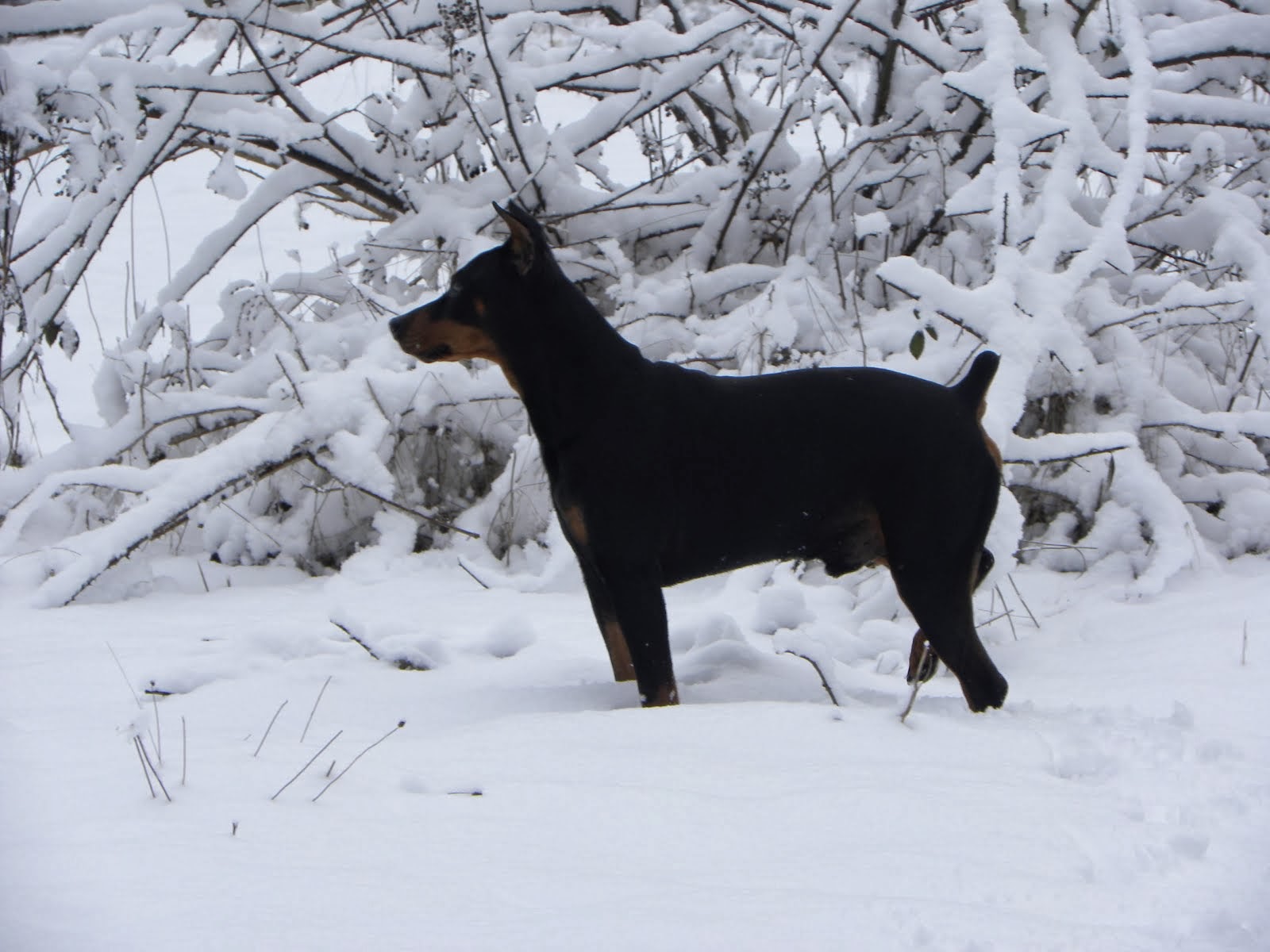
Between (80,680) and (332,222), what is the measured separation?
8589mm

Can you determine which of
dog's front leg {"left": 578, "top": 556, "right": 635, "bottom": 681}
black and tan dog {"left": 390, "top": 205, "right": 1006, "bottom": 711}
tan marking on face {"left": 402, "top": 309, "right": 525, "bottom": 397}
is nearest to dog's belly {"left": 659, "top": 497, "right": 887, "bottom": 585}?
black and tan dog {"left": 390, "top": 205, "right": 1006, "bottom": 711}

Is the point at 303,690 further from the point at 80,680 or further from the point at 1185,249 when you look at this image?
the point at 1185,249

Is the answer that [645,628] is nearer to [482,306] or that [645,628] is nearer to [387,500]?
[482,306]

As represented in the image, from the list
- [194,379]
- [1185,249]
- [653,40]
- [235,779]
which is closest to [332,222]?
[194,379]

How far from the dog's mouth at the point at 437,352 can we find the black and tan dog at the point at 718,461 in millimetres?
18

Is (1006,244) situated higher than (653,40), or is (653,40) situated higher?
(653,40)

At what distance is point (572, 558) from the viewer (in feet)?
12.7

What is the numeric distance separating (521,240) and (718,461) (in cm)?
63

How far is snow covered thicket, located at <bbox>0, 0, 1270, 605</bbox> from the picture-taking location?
3.97 m

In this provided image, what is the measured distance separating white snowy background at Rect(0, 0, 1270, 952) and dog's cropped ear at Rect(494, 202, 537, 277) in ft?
3.09

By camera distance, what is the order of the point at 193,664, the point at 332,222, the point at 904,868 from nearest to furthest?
1. the point at 904,868
2. the point at 193,664
3. the point at 332,222

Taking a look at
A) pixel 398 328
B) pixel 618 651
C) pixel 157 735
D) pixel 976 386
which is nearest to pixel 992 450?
pixel 976 386

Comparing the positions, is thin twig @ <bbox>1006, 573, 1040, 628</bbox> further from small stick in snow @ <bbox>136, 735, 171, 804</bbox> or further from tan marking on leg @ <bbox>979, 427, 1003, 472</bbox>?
small stick in snow @ <bbox>136, 735, 171, 804</bbox>

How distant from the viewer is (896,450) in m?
2.55
